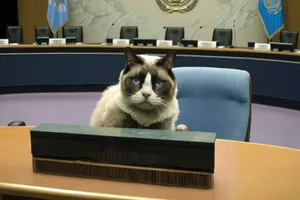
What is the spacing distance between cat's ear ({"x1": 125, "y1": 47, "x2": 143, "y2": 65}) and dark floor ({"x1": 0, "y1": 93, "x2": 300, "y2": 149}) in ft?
10.4

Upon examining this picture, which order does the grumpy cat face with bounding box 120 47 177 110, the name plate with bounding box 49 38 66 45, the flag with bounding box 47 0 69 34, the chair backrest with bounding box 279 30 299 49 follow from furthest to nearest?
1. the flag with bounding box 47 0 69 34
2. the chair backrest with bounding box 279 30 299 49
3. the name plate with bounding box 49 38 66 45
4. the grumpy cat face with bounding box 120 47 177 110

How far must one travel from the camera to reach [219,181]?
1062 millimetres

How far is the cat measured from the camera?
4.26 ft

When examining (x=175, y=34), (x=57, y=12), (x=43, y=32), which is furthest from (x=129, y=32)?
(x=57, y=12)

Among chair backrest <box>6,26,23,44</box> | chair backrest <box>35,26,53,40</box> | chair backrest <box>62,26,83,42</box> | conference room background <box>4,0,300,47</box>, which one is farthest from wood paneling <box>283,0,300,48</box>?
chair backrest <box>6,26,23,44</box>

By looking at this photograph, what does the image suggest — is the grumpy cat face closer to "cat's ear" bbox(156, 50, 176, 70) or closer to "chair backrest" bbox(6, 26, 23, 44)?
"cat's ear" bbox(156, 50, 176, 70)

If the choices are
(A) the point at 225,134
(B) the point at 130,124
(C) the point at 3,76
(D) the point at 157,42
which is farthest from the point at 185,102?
(C) the point at 3,76

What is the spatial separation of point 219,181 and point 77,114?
445cm

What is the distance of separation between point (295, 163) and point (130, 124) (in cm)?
53

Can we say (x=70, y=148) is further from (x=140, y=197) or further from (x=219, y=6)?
(x=219, y=6)

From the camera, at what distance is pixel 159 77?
4.30ft

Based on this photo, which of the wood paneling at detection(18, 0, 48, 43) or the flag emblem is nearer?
the flag emblem

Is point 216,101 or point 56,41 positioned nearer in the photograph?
point 216,101

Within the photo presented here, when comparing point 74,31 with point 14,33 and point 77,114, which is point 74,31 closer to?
point 14,33
